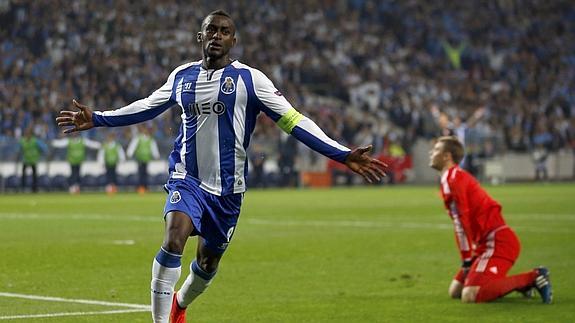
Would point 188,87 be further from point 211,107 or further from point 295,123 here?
point 295,123

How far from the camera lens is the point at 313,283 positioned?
12.6 metres

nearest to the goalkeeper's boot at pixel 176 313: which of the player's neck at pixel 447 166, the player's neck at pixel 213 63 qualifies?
the player's neck at pixel 213 63

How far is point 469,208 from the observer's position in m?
11.5

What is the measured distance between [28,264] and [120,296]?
134 inches

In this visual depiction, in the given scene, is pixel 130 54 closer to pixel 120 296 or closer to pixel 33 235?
pixel 33 235

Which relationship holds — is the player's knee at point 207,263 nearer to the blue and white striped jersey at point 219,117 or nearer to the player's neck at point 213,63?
the blue and white striped jersey at point 219,117

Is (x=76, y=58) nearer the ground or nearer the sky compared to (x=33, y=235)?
nearer the sky

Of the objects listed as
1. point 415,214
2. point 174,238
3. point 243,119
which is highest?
point 243,119

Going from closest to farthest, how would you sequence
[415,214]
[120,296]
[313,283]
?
[120,296], [313,283], [415,214]

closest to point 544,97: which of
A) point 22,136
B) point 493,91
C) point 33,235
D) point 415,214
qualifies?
point 493,91

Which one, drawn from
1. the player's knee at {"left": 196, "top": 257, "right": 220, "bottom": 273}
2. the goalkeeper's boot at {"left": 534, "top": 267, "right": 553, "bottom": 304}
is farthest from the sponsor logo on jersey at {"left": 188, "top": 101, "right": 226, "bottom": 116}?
the goalkeeper's boot at {"left": 534, "top": 267, "right": 553, "bottom": 304}

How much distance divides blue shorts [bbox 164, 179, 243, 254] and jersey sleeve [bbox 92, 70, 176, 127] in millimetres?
564

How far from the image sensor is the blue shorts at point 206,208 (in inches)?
327

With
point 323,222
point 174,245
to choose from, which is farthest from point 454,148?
point 323,222
